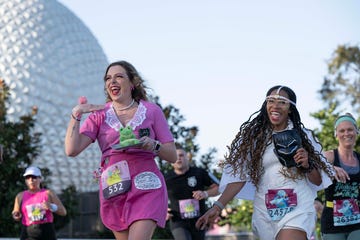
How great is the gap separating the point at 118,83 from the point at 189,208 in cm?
403

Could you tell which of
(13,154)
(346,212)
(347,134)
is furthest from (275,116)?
(13,154)

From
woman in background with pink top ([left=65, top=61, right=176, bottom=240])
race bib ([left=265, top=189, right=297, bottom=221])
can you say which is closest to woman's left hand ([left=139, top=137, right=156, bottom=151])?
woman in background with pink top ([left=65, top=61, right=176, bottom=240])

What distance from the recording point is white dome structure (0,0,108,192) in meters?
25.6

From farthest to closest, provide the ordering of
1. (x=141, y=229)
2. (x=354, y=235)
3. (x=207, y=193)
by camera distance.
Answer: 1. (x=207, y=193)
2. (x=354, y=235)
3. (x=141, y=229)

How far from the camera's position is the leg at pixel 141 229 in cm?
448

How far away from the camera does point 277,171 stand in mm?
4852

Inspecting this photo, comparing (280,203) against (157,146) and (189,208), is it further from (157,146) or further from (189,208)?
(189,208)

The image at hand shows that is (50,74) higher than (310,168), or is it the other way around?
(50,74)

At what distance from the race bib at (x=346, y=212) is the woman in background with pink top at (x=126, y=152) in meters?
2.07

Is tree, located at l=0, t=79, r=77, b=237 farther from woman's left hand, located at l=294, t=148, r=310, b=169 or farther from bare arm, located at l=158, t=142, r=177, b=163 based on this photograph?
woman's left hand, located at l=294, t=148, r=310, b=169

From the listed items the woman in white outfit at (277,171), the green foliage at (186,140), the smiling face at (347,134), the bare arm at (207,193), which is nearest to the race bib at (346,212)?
the smiling face at (347,134)

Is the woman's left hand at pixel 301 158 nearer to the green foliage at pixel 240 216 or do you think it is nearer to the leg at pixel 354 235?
the leg at pixel 354 235

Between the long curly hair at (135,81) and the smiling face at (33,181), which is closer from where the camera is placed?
the long curly hair at (135,81)

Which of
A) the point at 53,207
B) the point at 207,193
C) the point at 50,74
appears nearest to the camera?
the point at 207,193
